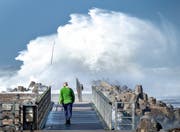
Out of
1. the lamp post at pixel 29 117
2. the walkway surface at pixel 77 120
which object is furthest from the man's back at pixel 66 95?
the lamp post at pixel 29 117

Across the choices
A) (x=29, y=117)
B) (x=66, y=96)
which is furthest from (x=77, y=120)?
(x=29, y=117)

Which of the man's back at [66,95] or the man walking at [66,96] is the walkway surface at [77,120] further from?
the man's back at [66,95]

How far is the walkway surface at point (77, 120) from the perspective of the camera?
31188 millimetres

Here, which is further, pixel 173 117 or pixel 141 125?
pixel 173 117

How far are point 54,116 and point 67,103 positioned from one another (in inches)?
239

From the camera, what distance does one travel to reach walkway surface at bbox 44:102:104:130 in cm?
3119

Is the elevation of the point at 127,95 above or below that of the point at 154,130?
above

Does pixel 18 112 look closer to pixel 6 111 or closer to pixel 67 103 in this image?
pixel 6 111

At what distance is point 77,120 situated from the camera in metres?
35.5

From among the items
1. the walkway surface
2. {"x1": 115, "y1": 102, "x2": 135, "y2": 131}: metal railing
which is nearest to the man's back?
the walkway surface

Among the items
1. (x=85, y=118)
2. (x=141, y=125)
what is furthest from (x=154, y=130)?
(x=85, y=118)

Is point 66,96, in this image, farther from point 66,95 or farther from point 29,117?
point 29,117

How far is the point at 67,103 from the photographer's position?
31.8 metres

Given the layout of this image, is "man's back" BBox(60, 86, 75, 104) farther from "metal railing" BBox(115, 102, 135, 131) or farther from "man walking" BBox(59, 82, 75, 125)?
"metal railing" BBox(115, 102, 135, 131)
